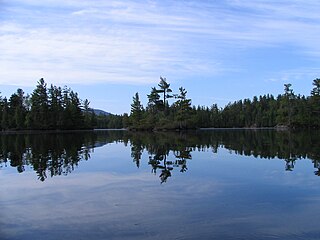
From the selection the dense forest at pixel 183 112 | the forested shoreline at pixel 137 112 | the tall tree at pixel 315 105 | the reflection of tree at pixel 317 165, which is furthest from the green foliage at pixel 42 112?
the reflection of tree at pixel 317 165

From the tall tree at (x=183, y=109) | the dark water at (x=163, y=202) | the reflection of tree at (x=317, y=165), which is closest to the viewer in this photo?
the dark water at (x=163, y=202)

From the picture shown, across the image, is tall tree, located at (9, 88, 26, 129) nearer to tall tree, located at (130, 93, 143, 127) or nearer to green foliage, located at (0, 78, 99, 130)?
green foliage, located at (0, 78, 99, 130)

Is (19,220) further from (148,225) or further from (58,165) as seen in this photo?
(58,165)

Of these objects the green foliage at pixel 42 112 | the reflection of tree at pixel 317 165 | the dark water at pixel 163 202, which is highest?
the green foliage at pixel 42 112

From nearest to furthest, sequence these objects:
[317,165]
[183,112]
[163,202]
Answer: [163,202]
[317,165]
[183,112]

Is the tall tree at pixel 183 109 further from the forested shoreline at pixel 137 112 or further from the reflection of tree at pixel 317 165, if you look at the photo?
the reflection of tree at pixel 317 165

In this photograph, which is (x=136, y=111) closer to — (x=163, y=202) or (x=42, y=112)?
(x=42, y=112)

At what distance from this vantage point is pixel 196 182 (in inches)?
527

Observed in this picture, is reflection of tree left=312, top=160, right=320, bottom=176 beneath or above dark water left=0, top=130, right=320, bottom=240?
above

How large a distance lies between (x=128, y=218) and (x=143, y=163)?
1070 centimetres

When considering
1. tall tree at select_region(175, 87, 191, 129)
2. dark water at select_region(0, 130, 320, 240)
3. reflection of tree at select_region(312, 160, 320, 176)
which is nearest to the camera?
dark water at select_region(0, 130, 320, 240)

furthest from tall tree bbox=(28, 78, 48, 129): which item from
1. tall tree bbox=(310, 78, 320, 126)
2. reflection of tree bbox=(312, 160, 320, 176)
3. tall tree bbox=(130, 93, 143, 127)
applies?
reflection of tree bbox=(312, 160, 320, 176)

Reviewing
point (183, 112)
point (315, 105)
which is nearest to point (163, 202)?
point (183, 112)

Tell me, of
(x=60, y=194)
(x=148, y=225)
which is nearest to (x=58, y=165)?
(x=60, y=194)
